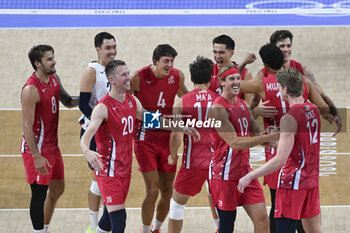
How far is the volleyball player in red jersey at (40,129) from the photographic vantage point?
8188 millimetres

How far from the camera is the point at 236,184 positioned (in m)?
7.57

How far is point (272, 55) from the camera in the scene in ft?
26.9

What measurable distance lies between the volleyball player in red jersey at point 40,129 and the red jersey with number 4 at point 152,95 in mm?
1131

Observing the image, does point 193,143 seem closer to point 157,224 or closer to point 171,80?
point 171,80

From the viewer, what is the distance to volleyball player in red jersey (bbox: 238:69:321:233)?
22.4 ft

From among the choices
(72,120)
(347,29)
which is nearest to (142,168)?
(72,120)

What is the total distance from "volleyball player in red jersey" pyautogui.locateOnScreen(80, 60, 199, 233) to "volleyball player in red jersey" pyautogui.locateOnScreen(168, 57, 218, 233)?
767 millimetres

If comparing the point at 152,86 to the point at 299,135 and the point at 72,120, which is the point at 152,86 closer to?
the point at 299,135

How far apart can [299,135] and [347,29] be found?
11.6m

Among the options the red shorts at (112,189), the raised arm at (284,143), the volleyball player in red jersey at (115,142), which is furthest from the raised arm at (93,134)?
the raised arm at (284,143)

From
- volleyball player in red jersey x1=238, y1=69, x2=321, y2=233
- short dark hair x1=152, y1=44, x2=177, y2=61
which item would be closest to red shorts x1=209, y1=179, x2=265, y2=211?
volleyball player in red jersey x1=238, y1=69, x2=321, y2=233

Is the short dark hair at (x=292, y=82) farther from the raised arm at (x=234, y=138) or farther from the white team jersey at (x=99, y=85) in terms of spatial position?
→ the white team jersey at (x=99, y=85)

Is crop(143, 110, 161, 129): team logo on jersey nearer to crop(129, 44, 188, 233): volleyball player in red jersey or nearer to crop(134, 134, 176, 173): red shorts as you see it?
crop(129, 44, 188, 233): volleyball player in red jersey

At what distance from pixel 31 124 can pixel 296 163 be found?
10.9 feet
